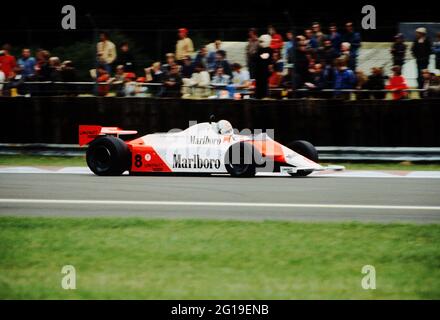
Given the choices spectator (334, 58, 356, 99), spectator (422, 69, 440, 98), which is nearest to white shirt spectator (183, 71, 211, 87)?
spectator (334, 58, 356, 99)

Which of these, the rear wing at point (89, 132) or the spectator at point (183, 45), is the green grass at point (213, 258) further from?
the spectator at point (183, 45)

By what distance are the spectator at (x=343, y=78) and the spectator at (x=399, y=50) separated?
822 mm

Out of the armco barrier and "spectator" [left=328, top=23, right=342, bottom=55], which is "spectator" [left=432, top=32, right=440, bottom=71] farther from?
"spectator" [left=328, top=23, right=342, bottom=55]

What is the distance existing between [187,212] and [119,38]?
6.84 m

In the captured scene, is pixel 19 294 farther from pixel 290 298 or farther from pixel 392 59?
pixel 392 59

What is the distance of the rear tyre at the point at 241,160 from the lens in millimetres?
13797

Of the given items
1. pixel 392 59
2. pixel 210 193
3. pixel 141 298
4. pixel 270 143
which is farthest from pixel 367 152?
pixel 141 298

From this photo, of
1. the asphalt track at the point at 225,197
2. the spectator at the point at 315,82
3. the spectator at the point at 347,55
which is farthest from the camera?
the spectator at the point at 315,82

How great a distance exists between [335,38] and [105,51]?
4.42 m

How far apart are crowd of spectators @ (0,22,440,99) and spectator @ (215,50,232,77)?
0.02m

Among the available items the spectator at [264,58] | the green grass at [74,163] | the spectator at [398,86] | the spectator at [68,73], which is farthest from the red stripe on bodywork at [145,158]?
the spectator at [398,86]

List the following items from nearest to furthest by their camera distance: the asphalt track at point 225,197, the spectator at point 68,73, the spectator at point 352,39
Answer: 1. the asphalt track at point 225,197
2. the spectator at point 352,39
3. the spectator at point 68,73

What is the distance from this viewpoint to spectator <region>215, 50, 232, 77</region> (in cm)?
1662
